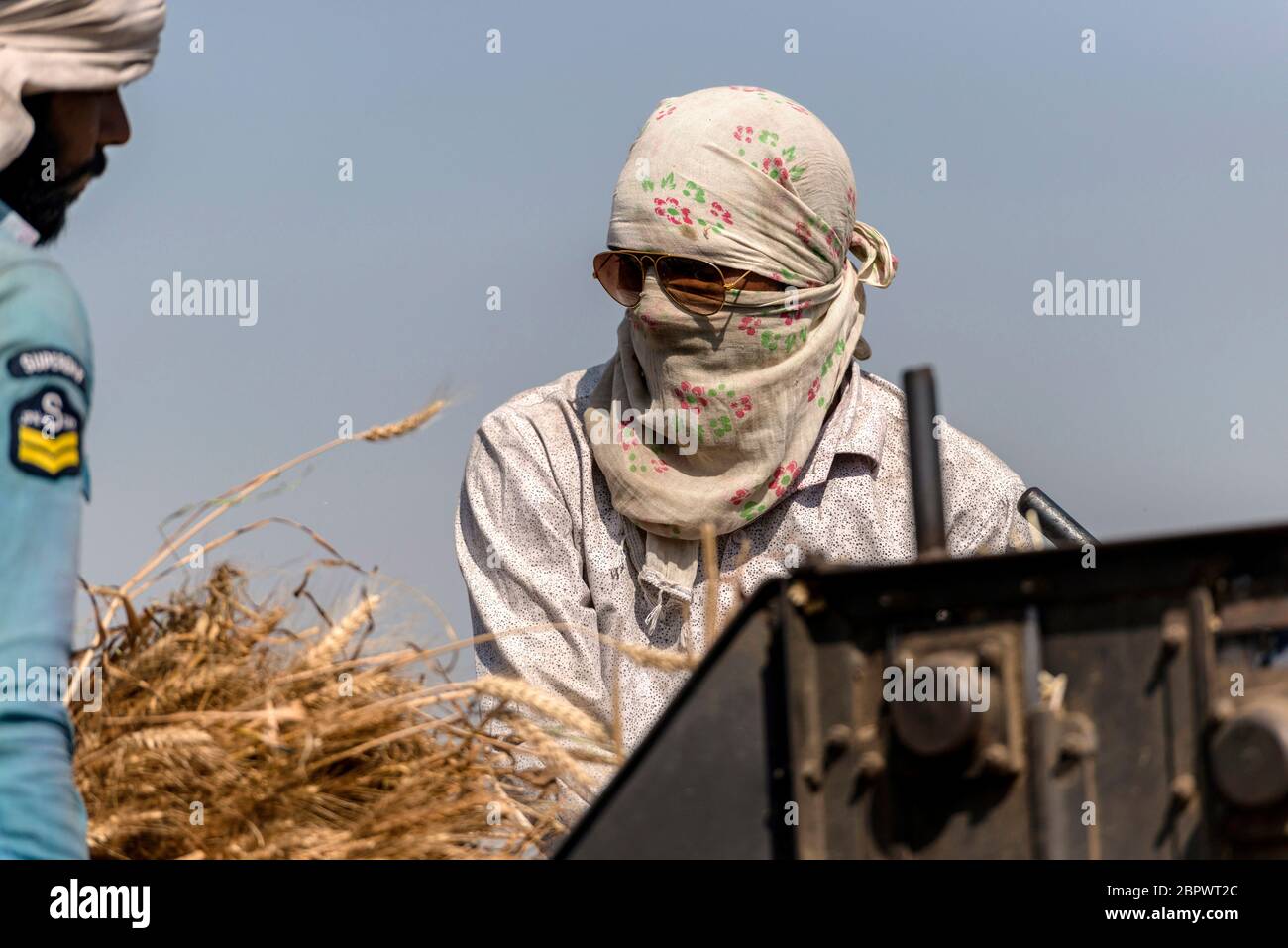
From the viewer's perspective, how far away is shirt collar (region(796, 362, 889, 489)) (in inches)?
178

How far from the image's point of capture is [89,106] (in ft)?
7.94

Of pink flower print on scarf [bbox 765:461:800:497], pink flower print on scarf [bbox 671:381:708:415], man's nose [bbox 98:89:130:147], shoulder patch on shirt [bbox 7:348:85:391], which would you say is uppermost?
man's nose [bbox 98:89:130:147]

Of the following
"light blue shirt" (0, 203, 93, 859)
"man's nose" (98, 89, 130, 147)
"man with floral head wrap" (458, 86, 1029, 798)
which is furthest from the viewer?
"man with floral head wrap" (458, 86, 1029, 798)

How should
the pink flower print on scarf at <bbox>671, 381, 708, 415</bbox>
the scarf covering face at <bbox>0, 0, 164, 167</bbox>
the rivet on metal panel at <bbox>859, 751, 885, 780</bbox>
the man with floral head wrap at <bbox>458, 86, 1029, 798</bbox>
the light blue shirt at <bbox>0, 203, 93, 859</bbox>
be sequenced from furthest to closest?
1. the pink flower print on scarf at <bbox>671, 381, 708, 415</bbox>
2. the man with floral head wrap at <bbox>458, 86, 1029, 798</bbox>
3. the scarf covering face at <bbox>0, 0, 164, 167</bbox>
4. the light blue shirt at <bbox>0, 203, 93, 859</bbox>
5. the rivet on metal panel at <bbox>859, 751, 885, 780</bbox>

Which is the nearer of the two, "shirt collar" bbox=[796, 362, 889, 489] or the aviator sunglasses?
the aviator sunglasses

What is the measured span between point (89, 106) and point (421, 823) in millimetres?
1085

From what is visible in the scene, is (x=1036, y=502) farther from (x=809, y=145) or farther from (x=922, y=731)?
(x=922, y=731)

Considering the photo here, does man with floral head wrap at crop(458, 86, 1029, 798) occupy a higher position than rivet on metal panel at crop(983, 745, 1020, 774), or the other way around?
man with floral head wrap at crop(458, 86, 1029, 798)

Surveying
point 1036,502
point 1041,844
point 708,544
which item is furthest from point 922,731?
point 1036,502

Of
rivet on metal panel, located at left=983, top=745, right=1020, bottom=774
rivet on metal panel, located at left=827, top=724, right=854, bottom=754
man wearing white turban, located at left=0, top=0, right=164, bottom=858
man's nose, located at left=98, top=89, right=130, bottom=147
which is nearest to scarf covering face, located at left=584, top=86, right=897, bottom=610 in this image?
man's nose, located at left=98, top=89, right=130, bottom=147

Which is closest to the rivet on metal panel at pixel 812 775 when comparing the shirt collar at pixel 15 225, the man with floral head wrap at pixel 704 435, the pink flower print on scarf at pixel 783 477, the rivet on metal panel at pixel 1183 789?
the rivet on metal panel at pixel 1183 789

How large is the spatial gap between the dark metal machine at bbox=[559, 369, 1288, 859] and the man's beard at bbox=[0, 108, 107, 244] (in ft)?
3.61

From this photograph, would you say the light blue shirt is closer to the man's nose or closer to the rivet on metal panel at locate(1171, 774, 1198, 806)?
the man's nose

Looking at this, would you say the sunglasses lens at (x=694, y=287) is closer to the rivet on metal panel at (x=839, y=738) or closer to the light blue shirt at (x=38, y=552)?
the light blue shirt at (x=38, y=552)
